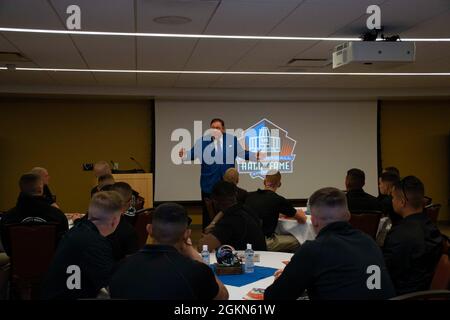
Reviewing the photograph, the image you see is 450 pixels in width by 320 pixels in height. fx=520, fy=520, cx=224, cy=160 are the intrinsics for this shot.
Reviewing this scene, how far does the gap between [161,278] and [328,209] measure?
0.88 metres

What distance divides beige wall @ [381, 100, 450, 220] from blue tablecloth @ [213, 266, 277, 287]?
791cm

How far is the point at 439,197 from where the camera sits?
1083cm

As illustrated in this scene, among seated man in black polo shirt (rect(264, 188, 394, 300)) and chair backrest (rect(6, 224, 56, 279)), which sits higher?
seated man in black polo shirt (rect(264, 188, 394, 300))

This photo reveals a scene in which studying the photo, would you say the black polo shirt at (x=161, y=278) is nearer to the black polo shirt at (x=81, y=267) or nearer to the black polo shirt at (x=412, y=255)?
the black polo shirt at (x=81, y=267)

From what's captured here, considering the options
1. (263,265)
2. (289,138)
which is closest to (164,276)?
(263,265)

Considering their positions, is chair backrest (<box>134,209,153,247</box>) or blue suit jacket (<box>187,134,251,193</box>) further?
blue suit jacket (<box>187,134,251,193</box>)

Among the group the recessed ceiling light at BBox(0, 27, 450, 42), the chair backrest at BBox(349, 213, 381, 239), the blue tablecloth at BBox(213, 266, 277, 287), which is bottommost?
the blue tablecloth at BBox(213, 266, 277, 287)

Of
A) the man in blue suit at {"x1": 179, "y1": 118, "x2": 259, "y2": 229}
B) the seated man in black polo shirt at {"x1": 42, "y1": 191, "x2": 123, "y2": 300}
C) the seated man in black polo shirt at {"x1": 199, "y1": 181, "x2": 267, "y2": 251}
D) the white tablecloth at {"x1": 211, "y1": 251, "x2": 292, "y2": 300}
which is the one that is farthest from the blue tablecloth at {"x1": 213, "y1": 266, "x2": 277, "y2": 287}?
the man in blue suit at {"x1": 179, "y1": 118, "x2": 259, "y2": 229}

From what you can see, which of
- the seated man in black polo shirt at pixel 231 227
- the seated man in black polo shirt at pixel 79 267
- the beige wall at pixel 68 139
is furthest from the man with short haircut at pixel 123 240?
the beige wall at pixel 68 139

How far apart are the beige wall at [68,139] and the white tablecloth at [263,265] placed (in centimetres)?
655

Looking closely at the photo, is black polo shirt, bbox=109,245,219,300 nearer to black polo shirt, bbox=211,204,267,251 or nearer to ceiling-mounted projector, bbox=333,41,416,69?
black polo shirt, bbox=211,204,267,251

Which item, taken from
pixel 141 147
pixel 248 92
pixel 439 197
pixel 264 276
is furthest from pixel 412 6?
pixel 439 197

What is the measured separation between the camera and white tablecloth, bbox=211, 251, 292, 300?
289cm
